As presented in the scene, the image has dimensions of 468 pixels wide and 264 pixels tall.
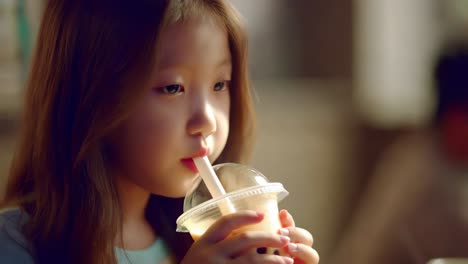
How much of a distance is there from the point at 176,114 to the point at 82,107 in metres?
0.10

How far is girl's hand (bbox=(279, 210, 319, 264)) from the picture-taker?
0.73m

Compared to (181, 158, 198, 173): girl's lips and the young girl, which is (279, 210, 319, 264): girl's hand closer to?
the young girl

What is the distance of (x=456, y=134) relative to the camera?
186cm

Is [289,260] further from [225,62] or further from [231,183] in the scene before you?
[225,62]

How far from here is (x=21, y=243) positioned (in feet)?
2.50

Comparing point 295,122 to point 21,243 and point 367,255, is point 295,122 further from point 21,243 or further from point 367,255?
point 21,243

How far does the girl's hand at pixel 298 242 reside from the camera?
2.40 feet

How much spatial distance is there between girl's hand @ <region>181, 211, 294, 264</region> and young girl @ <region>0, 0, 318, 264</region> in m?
0.03

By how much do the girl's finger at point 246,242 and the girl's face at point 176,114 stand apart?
12 cm

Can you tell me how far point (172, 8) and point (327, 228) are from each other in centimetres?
214

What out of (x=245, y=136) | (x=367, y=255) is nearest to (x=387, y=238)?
(x=367, y=255)

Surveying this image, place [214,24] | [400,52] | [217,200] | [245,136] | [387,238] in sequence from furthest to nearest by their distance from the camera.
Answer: [400,52] → [387,238] → [245,136] → [214,24] → [217,200]

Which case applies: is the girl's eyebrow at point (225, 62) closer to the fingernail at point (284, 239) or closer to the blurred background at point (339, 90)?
the fingernail at point (284, 239)

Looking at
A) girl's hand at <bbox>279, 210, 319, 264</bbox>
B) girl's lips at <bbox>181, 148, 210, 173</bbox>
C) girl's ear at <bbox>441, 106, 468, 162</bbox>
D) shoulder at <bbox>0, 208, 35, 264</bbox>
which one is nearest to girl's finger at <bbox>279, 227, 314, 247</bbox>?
girl's hand at <bbox>279, 210, 319, 264</bbox>
